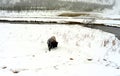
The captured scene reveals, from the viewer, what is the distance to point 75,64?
8.40 metres

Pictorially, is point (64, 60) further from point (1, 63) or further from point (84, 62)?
point (1, 63)

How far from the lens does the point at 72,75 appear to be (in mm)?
7184

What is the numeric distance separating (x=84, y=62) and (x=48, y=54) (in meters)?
2.15

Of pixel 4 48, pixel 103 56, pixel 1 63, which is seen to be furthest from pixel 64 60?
pixel 4 48

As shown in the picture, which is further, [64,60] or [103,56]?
[103,56]

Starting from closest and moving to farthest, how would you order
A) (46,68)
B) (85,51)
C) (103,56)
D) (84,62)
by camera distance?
(46,68), (84,62), (103,56), (85,51)

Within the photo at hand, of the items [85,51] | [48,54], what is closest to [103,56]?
[85,51]

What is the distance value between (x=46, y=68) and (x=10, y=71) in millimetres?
1397

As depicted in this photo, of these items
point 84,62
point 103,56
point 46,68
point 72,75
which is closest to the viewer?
point 72,75

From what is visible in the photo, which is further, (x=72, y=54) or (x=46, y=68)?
(x=72, y=54)

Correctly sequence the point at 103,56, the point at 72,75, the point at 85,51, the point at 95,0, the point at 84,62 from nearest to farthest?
the point at 72,75
the point at 84,62
the point at 103,56
the point at 85,51
the point at 95,0

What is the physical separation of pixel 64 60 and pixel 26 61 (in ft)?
5.61

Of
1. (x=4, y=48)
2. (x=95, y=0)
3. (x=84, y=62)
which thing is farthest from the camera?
(x=95, y=0)

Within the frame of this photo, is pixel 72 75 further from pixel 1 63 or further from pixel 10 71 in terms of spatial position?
pixel 1 63
